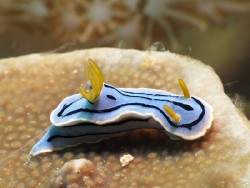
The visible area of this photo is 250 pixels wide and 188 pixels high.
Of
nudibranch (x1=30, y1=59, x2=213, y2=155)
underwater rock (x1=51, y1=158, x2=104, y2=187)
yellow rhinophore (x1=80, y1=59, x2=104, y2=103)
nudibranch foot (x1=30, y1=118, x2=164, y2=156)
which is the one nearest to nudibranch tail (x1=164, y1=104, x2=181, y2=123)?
nudibranch (x1=30, y1=59, x2=213, y2=155)

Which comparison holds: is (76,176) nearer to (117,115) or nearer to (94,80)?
(117,115)

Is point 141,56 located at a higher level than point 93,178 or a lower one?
higher

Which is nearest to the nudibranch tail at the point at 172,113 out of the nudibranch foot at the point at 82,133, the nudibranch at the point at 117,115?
the nudibranch at the point at 117,115

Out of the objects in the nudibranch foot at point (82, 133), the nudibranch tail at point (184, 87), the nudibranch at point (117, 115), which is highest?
the nudibranch tail at point (184, 87)

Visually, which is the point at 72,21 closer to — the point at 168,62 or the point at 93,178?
the point at 168,62

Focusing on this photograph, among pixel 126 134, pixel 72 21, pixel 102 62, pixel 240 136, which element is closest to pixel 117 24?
pixel 72 21

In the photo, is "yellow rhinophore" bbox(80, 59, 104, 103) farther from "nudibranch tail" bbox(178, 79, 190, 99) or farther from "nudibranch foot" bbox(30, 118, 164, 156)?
"nudibranch tail" bbox(178, 79, 190, 99)

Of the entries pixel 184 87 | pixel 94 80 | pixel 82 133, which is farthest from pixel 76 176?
pixel 184 87

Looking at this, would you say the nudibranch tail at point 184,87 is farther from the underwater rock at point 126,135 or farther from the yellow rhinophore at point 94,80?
the yellow rhinophore at point 94,80
